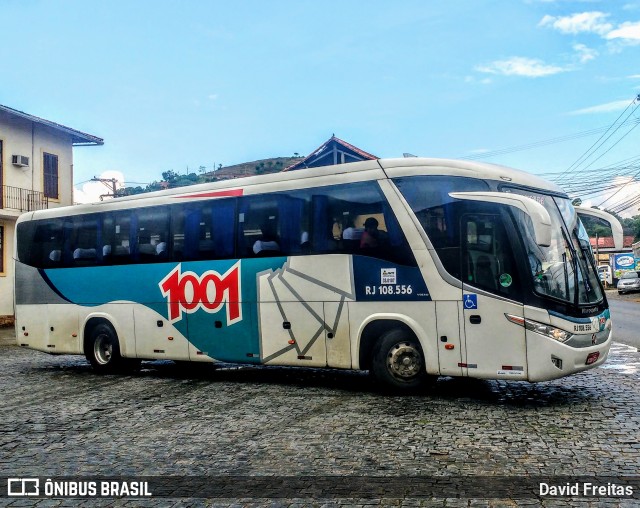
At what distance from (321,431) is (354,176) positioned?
14.2ft

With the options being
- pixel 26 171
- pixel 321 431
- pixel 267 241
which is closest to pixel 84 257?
pixel 267 241

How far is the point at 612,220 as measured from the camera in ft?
35.5

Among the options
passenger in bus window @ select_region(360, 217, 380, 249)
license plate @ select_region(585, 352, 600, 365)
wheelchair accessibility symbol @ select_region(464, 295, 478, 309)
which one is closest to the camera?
license plate @ select_region(585, 352, 600, 365)

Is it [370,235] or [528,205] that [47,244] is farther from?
[528,205]

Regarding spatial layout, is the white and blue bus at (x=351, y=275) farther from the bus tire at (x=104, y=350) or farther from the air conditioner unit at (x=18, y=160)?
the air conditioner unit at (x=18, y=160)

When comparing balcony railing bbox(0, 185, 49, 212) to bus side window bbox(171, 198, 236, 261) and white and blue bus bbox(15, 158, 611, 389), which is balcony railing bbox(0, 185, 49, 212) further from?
bus side window bbox(171, 198, 236, 261)

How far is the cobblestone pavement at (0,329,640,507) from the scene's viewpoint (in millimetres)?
6031

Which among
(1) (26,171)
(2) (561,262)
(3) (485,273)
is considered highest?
(1) (26,171)

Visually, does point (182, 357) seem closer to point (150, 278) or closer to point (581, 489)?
point (150, 278)

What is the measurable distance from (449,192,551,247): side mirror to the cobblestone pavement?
7.21 ft

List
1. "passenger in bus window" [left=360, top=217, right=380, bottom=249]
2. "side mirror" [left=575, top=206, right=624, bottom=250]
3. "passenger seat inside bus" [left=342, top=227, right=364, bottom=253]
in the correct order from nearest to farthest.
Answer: "passenger in bus window" [left=360, top=217, right=380, bottom=249] < "passenger seat inside bus" [left=342, top=227, right=364, bottom=253] < "side mirror" [left=575, top=206, right=624, bottom=250]

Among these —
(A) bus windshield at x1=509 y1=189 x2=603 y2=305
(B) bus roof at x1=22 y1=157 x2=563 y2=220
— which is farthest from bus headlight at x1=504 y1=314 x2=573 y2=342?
(B) bus roof at x1=22 y1=157 x2=563 y2=220

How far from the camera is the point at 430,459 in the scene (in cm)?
637

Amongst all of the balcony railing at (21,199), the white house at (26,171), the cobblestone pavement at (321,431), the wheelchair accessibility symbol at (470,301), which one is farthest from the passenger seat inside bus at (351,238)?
the balcony railing at (21,199)
